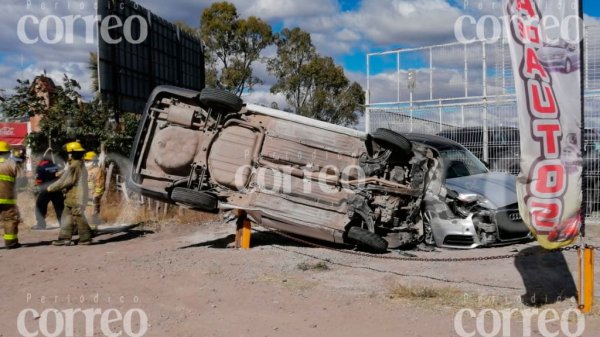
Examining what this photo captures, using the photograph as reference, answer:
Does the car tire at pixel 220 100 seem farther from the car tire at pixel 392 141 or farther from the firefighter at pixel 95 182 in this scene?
the firefighter at pixel 95 182

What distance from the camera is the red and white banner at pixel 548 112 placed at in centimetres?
491

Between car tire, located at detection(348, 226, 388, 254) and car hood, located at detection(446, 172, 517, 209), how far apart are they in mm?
1463

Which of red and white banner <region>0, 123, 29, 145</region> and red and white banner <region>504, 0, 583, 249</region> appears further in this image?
red and white banner <region>0, 123, 29, 145</region>

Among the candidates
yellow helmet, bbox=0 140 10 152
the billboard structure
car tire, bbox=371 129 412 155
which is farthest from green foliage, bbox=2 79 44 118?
car tire, bbox=371 129 412 155

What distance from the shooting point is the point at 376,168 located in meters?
8.24

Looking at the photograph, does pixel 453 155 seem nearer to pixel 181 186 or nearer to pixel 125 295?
pixel 181 186

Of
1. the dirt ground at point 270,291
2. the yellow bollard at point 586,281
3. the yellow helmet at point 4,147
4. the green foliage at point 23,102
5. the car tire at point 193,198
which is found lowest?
the dirt ground at point 270,291

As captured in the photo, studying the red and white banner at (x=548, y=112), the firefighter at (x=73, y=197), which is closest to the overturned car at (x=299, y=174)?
the firefighter at (x=73, y=197)

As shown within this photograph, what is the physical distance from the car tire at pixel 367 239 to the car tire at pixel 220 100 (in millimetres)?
2470

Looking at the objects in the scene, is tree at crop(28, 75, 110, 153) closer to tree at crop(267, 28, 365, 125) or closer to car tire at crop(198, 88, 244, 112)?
car tire at crop(198, 88, 244, 112)

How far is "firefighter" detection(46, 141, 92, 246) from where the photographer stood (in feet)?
30.1

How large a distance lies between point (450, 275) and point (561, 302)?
4.97 ft

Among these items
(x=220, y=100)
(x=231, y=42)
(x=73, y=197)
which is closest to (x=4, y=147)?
(x=73, y=197)

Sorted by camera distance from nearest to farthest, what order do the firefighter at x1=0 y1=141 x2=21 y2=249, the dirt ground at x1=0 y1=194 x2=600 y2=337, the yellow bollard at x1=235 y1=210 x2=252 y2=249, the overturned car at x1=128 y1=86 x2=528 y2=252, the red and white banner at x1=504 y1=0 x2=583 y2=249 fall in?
1. the red and white banner at x1=504 y1=0 x2=583 y2=249
2. the dirt ground at x1=0 y1=194 x2=600 y2=337
3. the overturned car at x1=128 y1=86 x2=528 y2=252
4. the yellow bollard at x1=235 y1=210 x2=252 y2=249
5. the firefighter at x1=0 y1=141 x2=21 y2=249
